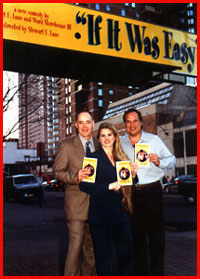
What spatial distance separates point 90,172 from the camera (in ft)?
11.8

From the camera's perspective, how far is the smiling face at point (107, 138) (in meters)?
3.77

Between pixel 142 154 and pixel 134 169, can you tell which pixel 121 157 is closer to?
pixel 134 169

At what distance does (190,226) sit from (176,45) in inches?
197

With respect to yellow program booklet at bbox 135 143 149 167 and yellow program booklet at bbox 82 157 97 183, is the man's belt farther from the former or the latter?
yellow program booklet at bbox 82 157 97 183

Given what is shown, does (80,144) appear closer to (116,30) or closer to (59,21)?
(59,21)

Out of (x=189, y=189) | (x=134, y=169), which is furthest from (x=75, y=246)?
(x=189, y=189)

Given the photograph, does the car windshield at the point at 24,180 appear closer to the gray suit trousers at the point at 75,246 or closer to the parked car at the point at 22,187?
the parked car at the point at 22,187

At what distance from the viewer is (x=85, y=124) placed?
3.99 meters

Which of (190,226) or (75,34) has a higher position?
(75,34)

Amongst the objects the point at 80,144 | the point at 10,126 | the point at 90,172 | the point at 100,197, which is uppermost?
the point at 10,126

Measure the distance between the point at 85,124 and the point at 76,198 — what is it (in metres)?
0.88

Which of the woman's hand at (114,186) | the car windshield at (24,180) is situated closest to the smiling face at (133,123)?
the woman's hand at (114,186)

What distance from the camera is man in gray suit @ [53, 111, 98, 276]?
3768 millimetres

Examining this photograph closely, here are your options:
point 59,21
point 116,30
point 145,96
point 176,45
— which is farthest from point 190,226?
point 145,96
